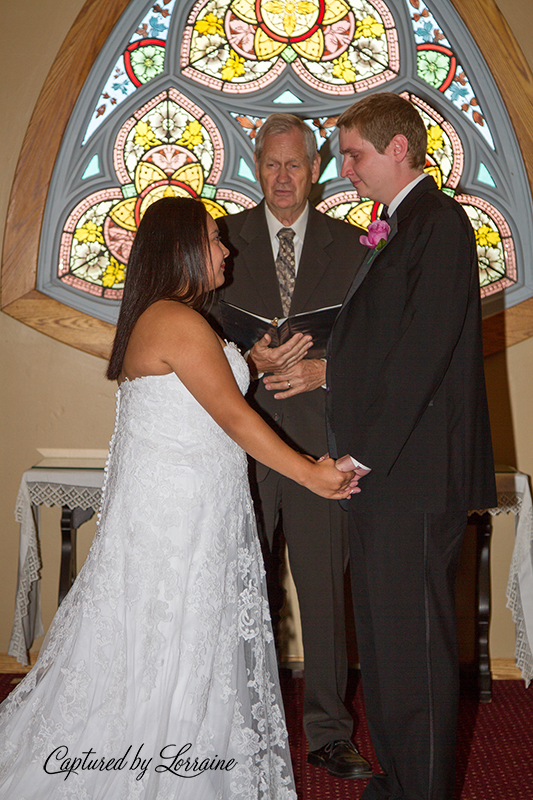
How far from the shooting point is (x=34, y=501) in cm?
338

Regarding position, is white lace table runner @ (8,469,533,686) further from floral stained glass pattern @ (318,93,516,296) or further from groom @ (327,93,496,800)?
groom @ (327,93,496,800)

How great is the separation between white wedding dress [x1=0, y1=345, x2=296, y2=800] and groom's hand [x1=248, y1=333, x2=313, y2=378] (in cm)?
47

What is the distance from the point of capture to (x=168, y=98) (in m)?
3.88

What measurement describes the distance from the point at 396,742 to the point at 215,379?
1122 millimetres

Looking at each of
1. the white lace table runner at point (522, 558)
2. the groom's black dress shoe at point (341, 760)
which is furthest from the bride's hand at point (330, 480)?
the white lace table runner at point (522, 558)

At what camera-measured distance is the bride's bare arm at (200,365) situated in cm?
192

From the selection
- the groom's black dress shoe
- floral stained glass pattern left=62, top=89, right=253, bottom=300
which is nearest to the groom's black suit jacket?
the groom's black dress shoe

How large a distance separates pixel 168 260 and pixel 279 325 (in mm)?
575

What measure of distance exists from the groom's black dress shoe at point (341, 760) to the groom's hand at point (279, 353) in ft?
4.54

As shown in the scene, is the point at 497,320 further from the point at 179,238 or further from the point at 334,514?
the point at 179,238

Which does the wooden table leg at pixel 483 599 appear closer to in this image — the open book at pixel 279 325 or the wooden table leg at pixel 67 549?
the open book at pixel 279 325

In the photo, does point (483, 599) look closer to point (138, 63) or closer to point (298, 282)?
point (298, 282)

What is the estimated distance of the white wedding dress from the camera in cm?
181

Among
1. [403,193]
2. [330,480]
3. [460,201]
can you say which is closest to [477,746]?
[330,480]
